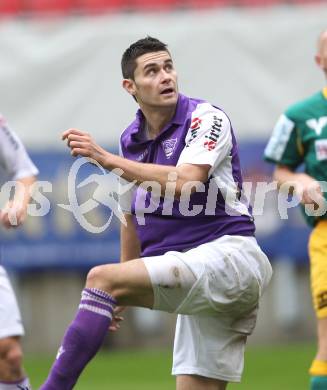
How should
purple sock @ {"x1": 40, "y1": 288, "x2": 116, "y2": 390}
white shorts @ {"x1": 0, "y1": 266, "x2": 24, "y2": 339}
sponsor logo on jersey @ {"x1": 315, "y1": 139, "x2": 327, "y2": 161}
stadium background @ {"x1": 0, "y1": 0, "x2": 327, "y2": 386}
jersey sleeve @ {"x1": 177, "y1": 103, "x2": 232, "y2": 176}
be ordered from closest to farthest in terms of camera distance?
purple sock @ {"x1": 40, "y1": 288, "x2": 116, "y2": 390}, jersey sleeve @ {"x1": 177, "y1": 103, "x2": 232, "y2": 176}, white shorts @ {"x1": 0, "y1": 266, "x2": 24, "y2": 339}, sponsor logo on jersey @ {"x1": 315, "y1": 139, "x2": 327, "y2": 161}, stadium background @ {"x1": 0, "y1": 0, "x2": 327, "y2": 386}

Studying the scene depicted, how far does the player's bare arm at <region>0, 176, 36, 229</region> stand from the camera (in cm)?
595

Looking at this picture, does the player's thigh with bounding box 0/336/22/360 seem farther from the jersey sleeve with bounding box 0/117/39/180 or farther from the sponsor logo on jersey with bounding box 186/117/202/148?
the sponsor logo on jersey with bounding box 186/117/202/148

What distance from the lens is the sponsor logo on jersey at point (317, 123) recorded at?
6.86m

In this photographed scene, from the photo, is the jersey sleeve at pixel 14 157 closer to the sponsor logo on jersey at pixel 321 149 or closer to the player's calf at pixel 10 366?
the player's calf at pixel 10 366

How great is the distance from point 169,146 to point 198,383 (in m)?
1.19

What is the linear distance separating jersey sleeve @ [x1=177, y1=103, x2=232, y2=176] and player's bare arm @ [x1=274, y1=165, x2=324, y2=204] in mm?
699

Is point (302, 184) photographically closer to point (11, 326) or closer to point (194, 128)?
point (194, 128)

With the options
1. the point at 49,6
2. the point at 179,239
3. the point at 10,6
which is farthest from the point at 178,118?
the point at 10,6

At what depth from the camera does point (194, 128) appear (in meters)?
5.70

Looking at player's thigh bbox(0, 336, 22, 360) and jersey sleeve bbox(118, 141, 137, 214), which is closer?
player's thigh bbox(0, 336, 22, 360)

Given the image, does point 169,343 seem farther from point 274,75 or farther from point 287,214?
point 274,75

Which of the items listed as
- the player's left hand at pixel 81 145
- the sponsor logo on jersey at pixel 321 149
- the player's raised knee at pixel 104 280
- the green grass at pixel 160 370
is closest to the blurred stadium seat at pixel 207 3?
the green grass at pixel 160 370

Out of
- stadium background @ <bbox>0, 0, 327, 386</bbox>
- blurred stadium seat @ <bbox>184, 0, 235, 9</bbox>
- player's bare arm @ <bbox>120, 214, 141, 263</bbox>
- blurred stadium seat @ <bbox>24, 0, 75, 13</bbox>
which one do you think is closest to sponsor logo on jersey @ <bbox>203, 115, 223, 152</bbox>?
player's bare arm @ <bbox>120, 214, 141, 263</bbox>

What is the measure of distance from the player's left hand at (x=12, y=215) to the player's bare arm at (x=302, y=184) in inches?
58.3
